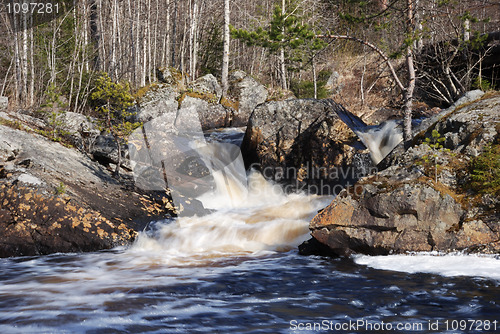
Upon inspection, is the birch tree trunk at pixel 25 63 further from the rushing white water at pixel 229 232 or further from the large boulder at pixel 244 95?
the rushing white water at pixel 229 232

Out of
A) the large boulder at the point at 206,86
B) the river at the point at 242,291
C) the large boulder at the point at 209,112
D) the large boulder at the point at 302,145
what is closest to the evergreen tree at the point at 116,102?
the river at the point at 242,291

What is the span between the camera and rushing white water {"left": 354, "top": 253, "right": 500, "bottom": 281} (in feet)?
14.6

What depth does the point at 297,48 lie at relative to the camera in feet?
26.9

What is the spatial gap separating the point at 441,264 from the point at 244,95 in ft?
43.3

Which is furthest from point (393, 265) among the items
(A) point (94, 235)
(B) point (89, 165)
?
(B) point (89, 165)

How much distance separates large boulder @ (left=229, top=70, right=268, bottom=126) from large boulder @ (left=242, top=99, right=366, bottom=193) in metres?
5.59

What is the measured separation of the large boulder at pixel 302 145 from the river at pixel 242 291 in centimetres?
333

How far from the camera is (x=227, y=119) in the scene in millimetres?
15484

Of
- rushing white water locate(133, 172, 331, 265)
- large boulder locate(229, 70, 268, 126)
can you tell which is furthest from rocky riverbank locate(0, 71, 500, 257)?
large boulder locate(229, 70, 268, 126)

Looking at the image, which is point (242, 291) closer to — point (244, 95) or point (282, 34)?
point (282, 34)

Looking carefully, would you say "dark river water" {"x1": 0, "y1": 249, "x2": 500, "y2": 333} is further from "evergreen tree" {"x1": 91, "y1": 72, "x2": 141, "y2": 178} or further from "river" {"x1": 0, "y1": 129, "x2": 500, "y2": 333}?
"evergreen tree" {"x1": 91, "y1": 72, "x2": 141, "y2": 178}

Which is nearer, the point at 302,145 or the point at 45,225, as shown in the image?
the point at 45,225

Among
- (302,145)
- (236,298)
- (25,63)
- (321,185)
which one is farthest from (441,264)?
(25,63)

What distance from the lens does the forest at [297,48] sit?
736 cm
